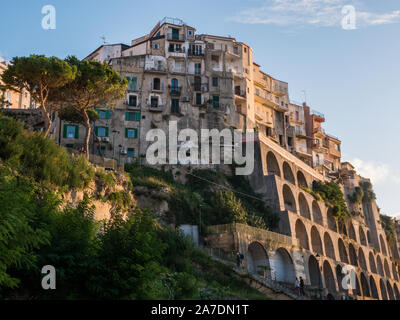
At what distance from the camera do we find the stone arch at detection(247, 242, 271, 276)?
36.3 metres

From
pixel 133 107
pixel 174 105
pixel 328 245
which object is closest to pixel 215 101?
pixel 174 105

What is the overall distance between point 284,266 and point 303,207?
1232 cm

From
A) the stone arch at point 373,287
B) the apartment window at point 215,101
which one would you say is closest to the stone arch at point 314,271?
the stone arch at point 373,287

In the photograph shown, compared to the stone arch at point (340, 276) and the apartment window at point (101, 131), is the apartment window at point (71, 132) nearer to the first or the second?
the apartment window at point (101, 131)

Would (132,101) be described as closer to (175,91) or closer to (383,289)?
(175,91)

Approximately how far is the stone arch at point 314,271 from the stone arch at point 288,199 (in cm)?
544

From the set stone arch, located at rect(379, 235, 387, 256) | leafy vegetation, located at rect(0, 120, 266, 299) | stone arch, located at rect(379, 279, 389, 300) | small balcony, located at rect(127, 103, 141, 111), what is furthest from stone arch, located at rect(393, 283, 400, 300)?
leafy vegetation, located at rect(0, 120, 266, 299)

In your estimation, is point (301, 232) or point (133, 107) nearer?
point (301, 232)

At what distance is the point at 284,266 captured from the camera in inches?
1556

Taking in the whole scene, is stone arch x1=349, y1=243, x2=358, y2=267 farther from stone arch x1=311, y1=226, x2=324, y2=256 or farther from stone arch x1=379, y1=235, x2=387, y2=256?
stone arch x1=379, y1=235, x2=387, y2=256

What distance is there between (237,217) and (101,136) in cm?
1687

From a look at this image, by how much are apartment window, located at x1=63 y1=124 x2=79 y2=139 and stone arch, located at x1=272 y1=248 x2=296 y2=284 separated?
825 inches

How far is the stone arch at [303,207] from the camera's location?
50.3m
